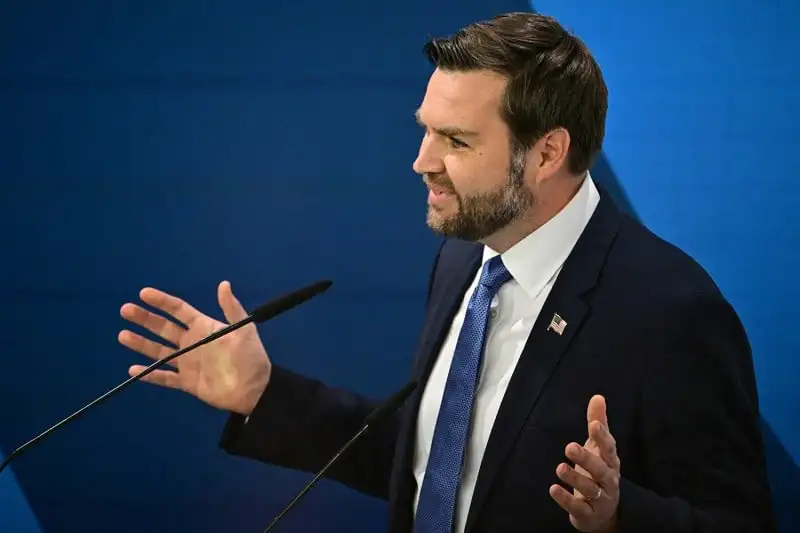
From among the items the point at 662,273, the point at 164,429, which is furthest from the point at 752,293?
the point at 164,429

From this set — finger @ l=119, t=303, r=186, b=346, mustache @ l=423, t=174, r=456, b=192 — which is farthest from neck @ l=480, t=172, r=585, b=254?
finger @ l=119, t=303, r=186, b=346

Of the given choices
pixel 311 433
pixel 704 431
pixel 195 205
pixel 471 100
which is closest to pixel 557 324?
pixel 704 431

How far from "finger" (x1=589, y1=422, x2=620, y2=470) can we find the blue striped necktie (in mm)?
352

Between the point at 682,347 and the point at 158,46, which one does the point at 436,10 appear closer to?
the point at 158,46

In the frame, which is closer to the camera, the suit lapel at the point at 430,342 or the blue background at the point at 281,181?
the suit lapel at the point at 430,342

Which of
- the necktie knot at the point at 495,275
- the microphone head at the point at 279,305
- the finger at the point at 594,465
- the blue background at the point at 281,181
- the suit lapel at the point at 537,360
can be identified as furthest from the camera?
the blue background at the point at 281,181

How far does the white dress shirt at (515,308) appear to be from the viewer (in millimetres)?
1500

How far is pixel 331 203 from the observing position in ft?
6.60

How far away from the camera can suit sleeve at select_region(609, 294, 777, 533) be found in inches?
53.2

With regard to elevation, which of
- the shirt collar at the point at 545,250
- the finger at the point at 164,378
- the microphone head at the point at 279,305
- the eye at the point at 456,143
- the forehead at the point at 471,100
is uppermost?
the forehead at the point at 471,100

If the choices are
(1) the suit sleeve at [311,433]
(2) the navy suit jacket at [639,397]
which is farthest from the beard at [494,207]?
(1) the suit sleeve at [311,433]

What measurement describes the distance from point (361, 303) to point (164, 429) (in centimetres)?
55

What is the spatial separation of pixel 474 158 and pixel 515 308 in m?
→ 0.26

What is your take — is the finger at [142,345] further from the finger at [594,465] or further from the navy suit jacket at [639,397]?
the finger at [594,465]
